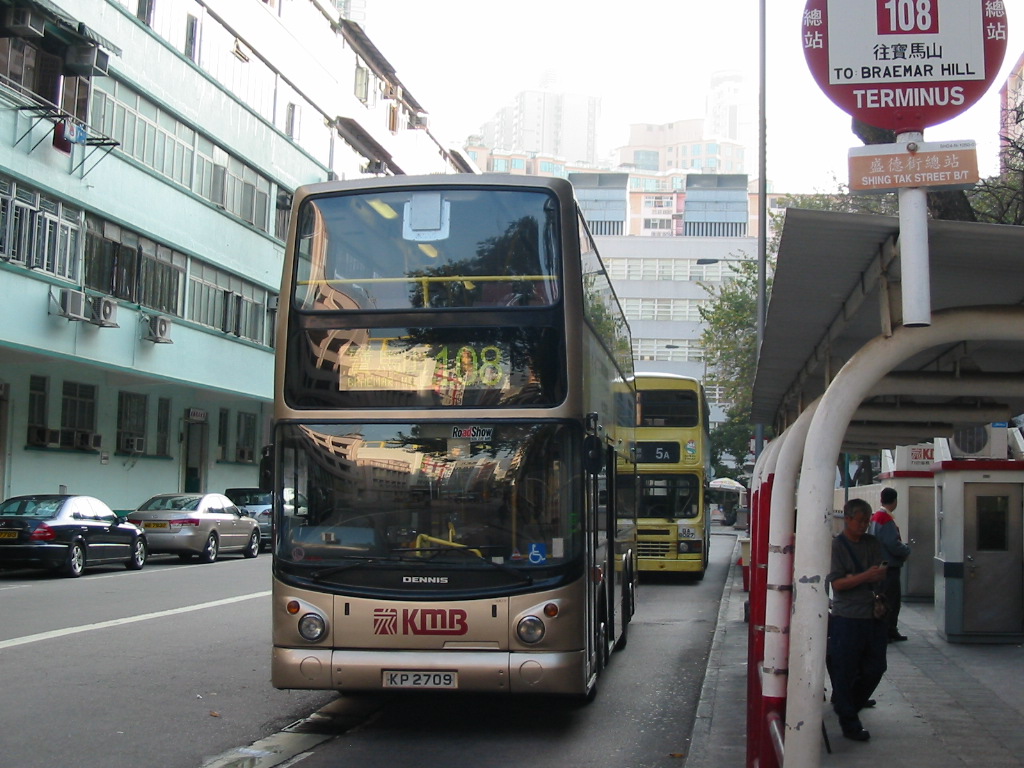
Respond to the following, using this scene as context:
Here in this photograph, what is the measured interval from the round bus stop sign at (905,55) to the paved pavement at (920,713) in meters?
4.07

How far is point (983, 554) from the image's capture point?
12875mm

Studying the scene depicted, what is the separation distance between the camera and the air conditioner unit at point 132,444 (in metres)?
30.8

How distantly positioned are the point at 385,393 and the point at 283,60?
1249 inches

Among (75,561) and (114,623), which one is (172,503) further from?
(114,623)

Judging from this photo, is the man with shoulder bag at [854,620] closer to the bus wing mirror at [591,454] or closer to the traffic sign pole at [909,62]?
the bus wing mirror at [591,454]

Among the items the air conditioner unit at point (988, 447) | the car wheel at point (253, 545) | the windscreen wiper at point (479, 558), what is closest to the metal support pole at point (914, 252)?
the windscreen wiper at point (479, 558)

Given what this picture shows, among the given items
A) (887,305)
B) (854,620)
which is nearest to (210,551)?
(854,620)

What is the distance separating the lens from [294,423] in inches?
336

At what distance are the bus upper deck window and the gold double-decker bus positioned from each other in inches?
0.6

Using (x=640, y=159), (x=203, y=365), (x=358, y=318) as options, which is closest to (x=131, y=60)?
(x=203, y=365)

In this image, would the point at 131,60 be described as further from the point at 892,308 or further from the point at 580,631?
the point at 892,308

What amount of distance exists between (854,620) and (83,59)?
2153 centimetres

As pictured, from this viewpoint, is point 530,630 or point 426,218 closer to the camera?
point 530,630

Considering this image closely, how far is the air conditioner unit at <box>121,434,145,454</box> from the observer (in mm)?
30766
